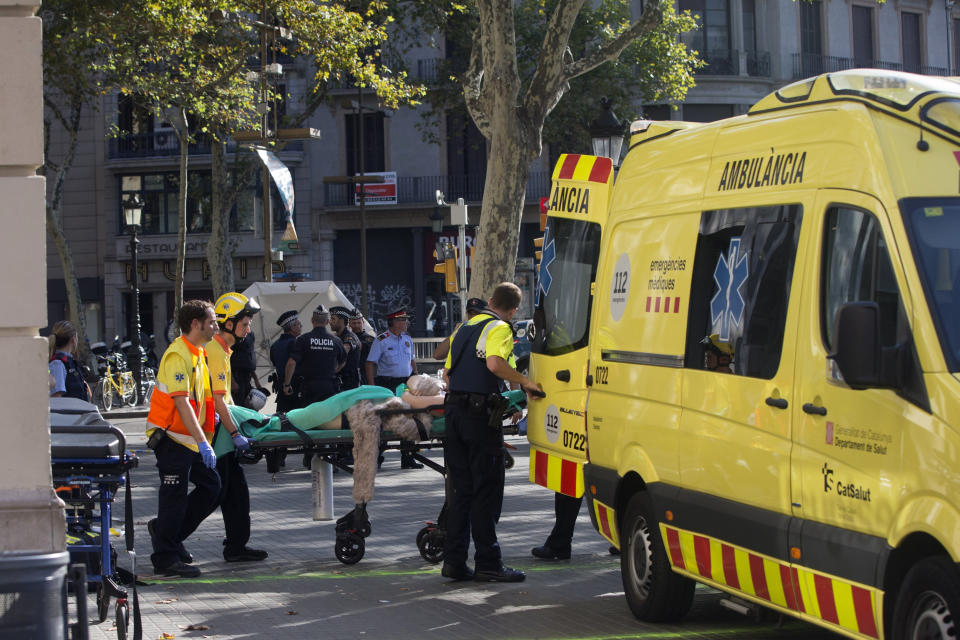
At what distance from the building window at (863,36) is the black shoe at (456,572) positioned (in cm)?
4094

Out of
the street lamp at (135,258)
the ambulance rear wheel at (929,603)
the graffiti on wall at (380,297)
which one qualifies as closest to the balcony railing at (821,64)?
the graffiti on wall at (380,297)

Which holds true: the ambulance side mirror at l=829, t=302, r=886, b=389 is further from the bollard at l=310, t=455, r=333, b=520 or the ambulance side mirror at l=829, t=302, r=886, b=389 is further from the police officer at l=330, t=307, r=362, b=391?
the police officer at l=330, t=307, r=362, b=391

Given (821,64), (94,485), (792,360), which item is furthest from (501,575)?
(821,64)

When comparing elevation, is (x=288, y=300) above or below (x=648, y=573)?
above

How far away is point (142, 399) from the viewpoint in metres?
31.7

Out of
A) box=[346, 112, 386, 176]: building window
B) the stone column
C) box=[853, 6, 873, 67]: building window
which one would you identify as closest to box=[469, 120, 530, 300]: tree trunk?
the stone column

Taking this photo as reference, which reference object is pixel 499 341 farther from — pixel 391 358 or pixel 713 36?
pixel 713 36

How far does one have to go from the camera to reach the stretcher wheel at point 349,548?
9797 millimetres

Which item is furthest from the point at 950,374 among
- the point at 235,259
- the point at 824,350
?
the point at 235,259

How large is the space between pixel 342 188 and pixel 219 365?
36.8 metres

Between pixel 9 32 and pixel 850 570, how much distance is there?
4.25 m

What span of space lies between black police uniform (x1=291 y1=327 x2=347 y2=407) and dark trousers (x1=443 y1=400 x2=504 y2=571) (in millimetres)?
6954

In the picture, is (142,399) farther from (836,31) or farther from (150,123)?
(836,31)

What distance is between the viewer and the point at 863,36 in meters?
47.0
